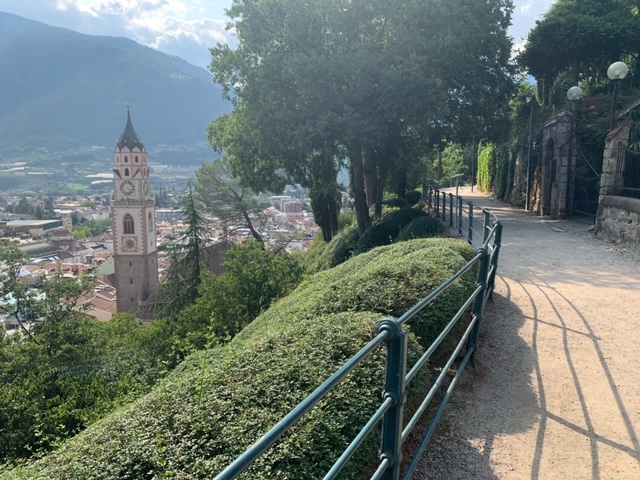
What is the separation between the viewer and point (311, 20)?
1481cm

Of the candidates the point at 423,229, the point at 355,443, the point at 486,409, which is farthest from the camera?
the point at 423,229

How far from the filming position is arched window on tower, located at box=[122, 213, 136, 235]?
159ft

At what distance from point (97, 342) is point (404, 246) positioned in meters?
13.6

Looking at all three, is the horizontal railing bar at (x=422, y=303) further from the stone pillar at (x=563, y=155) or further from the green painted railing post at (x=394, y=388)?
the stone pillar at (x=563, y=155)

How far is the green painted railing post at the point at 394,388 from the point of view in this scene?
2064 millimetres

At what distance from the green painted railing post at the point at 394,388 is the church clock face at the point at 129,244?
1934 inches

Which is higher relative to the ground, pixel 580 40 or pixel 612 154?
pixel 580 40

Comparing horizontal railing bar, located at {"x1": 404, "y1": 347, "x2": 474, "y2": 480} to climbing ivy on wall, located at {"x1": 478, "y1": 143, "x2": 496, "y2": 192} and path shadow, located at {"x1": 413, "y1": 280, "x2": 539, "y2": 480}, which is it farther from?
climbing ivy on wall, located at {"x1": 478, "y1": 143, "x2": 496, "y2": 192}

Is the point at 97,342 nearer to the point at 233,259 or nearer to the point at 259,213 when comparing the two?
the point at 233,259

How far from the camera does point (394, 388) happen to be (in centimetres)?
217

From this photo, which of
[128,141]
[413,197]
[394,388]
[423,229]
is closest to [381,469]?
[394,388]

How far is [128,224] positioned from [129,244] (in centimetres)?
201

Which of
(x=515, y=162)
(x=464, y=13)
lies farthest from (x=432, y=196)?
(x=464, y=13)

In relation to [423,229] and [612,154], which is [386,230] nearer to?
[423,229]
